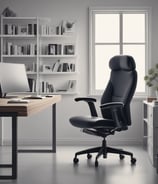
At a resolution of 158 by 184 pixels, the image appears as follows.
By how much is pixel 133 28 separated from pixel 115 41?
36 centimetres

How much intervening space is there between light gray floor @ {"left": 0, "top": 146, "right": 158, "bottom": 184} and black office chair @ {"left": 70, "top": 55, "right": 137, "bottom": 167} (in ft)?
0.46

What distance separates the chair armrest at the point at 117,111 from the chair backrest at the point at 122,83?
55 mm

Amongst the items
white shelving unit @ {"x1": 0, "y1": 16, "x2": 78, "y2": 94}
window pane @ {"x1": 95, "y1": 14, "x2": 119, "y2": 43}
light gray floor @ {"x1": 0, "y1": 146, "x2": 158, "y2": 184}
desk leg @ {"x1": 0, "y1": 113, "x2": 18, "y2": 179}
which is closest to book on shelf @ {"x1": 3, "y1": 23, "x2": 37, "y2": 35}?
white shelving unit @ {"x1": 0, "y1": 16, "x2": 78, "y2": 94}

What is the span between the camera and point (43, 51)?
6.09 meters

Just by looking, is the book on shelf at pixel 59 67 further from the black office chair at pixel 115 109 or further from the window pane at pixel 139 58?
the black office chair at pixel 115 109

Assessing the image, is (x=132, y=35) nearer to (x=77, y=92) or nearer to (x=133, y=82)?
(x=77, y=92)

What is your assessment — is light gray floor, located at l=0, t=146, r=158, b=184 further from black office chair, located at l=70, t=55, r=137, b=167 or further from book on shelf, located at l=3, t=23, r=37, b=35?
book on shelf, located at l=3, t=23, r=37, b=35

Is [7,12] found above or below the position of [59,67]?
above

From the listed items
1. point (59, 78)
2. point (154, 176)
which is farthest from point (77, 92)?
point (154, 176)

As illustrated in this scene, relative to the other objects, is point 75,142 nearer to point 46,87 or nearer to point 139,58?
point 46,87

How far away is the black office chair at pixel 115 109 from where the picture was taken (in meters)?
4.40

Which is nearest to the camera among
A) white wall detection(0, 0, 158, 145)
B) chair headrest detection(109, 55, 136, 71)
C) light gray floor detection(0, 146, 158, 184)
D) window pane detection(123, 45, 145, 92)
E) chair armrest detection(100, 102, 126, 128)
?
light gray floor detection(0, 146, 158, 184)

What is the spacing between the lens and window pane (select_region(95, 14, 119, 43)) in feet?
20.3

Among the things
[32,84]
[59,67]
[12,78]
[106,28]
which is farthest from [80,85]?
[12,78]
